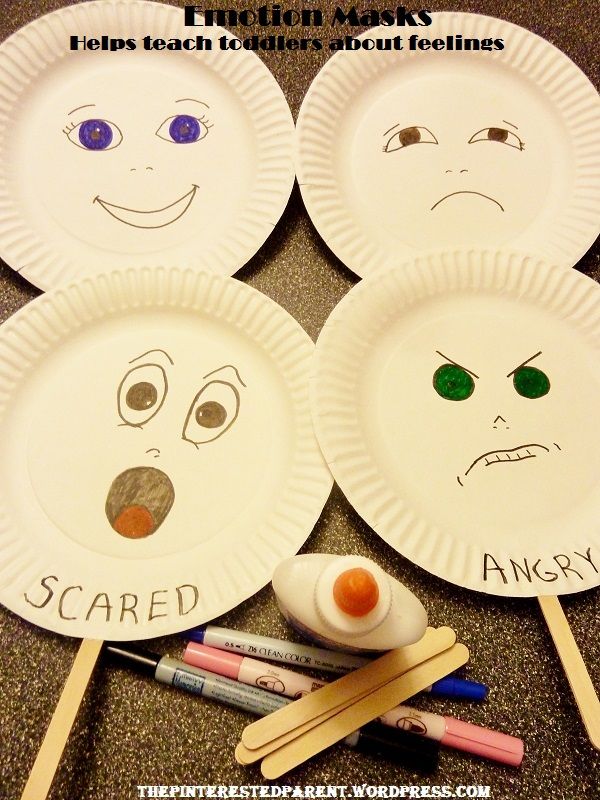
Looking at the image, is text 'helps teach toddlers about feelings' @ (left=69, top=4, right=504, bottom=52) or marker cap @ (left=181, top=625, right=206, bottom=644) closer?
marker cap @ (left=181, top=625, right=206, bottom=644)

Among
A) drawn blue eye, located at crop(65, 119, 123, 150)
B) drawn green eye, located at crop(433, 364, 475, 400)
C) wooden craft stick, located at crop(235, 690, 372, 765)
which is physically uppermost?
drawn blue eye, located at crop(65, 119, 123, 150)

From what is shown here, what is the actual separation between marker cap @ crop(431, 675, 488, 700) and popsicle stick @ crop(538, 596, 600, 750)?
2.7 inches

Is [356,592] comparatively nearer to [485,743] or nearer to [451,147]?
[485,743]

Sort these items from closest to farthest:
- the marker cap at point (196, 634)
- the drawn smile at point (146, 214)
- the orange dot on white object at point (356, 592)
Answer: the orange dot on white object at point (356, 592) < the marker cap at point (196, 634) < the drawn smile at point (146, 214)

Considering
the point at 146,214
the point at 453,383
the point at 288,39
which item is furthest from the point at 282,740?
the point at 288,39

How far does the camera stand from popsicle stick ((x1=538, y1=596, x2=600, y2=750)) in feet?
1.39

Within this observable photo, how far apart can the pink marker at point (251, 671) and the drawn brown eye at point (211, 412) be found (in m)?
0.18

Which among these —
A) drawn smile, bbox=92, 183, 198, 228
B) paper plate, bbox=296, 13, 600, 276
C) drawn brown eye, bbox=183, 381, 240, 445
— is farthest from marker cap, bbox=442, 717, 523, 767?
drawn smile, bbox=92, 183, 198, 228

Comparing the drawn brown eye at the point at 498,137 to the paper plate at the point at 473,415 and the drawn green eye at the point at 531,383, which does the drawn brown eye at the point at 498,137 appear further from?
the drawn green eye at the point at 531,383

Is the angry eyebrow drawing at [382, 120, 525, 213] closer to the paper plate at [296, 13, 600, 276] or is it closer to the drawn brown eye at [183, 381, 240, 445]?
the paper plate at [296, 13, 600, 276]

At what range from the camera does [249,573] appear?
17.6 inches

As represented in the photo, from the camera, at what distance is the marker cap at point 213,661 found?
0.45 m

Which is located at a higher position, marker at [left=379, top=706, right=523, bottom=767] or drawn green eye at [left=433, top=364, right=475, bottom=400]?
drawn green eye at [left=433, top=364, right=475, bottom=400]

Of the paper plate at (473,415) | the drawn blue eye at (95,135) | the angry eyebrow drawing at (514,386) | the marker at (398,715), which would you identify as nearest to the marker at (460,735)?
the marker at (398,715)
